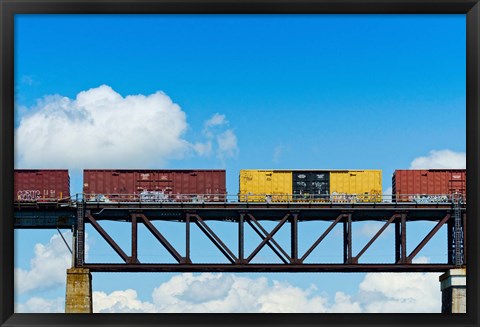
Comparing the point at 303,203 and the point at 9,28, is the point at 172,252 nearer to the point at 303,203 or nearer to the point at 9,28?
the point at 303,203

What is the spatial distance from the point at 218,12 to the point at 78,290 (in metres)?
44.4

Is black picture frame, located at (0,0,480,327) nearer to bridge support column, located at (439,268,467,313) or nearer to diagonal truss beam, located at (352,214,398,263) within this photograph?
diagonal truss beam, located at (352,214,398,263)

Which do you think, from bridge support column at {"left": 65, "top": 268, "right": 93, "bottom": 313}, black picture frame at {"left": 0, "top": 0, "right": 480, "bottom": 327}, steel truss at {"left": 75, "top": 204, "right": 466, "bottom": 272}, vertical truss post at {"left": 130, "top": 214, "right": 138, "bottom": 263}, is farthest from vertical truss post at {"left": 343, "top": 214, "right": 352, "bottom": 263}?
black picture frame at {"left": 0, "top": 0, "right": 480, "bottom": 327}

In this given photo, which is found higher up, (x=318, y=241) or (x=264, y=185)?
(x=264, y=185)

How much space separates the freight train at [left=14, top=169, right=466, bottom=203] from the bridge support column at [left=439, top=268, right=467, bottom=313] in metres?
6.19

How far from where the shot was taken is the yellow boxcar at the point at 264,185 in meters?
59.6

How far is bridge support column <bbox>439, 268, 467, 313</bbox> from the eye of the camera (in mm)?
54656

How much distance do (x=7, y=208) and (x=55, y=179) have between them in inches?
1914

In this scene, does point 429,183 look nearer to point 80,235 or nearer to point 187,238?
point 187,238

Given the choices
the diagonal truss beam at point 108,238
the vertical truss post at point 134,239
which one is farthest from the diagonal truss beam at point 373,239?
the diagonal truss beam at point 108,238

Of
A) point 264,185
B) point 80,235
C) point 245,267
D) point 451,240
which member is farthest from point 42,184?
point 451,240

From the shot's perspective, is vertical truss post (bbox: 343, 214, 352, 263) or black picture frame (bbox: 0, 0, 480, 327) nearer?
black picture frame (bbox: 0, 0, 480, 327)

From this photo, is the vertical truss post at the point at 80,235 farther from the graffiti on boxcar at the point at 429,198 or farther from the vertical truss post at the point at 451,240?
the vertical truss post at the point at 451,240

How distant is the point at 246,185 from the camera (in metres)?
60.0
